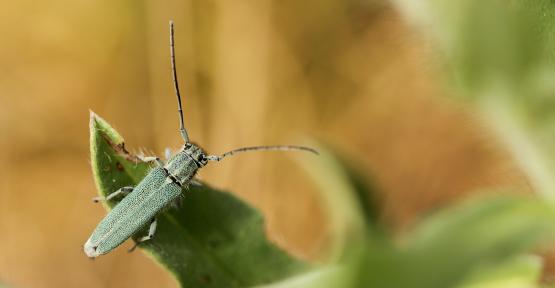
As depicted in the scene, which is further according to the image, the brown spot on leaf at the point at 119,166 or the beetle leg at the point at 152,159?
the beetle leg at the point at 152,159

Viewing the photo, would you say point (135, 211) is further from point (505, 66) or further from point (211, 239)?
point (505, 66)

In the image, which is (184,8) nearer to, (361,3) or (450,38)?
(361,3)

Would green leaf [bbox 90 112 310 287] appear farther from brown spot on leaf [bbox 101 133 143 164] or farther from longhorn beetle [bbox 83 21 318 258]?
longhorn beetle [bbox 83 21 318 258]

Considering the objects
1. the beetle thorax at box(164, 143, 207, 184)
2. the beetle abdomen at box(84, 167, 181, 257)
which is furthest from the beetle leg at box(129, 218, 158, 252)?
the beetle thorax at box(164, 143, 207, 184)

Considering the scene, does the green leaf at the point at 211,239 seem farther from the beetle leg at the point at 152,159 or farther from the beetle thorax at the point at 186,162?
the beetle thorax at the point at 186,162

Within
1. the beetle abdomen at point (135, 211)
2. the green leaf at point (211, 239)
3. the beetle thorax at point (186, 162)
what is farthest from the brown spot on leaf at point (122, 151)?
the beetle thorax at point (186, 162)

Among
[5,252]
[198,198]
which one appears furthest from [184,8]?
[198,198]

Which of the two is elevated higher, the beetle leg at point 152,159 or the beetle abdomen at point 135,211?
the beetle leg at point 152,159
